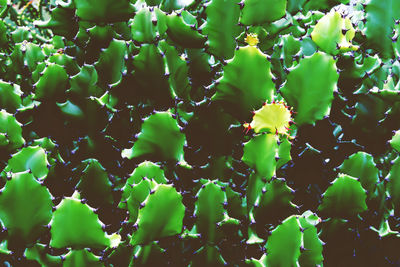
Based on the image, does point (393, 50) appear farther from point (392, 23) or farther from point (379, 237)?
point (379, 237)

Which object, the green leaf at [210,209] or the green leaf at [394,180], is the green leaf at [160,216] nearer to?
the green leaf at [210,209]

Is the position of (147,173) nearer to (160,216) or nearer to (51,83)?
(160,216)

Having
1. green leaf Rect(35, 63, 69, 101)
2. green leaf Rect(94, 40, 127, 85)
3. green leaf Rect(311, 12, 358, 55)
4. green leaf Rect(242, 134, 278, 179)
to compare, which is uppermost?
green leaf Rect(311, 12, 358, 55)

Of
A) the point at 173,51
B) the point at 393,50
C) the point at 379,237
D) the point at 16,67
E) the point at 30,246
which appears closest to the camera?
the point at 30,246

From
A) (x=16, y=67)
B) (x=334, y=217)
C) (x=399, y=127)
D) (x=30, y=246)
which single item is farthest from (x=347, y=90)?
(x=16, y=67)

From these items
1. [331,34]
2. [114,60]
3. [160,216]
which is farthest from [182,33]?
[160,216]

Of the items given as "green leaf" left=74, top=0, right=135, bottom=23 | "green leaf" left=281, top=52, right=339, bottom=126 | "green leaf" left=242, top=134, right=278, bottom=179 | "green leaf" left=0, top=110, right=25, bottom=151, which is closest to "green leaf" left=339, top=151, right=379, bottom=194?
"green leaf" left=281, top=52, right=339, bottom=126

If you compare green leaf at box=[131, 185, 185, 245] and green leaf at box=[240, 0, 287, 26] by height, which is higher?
green leaf at box=[240, 0, 287, 26]

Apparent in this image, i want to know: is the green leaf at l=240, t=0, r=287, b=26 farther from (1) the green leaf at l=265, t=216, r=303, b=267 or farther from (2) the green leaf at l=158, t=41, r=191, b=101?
(1) the green leaf at l=265, t=216, r=303, b=267
